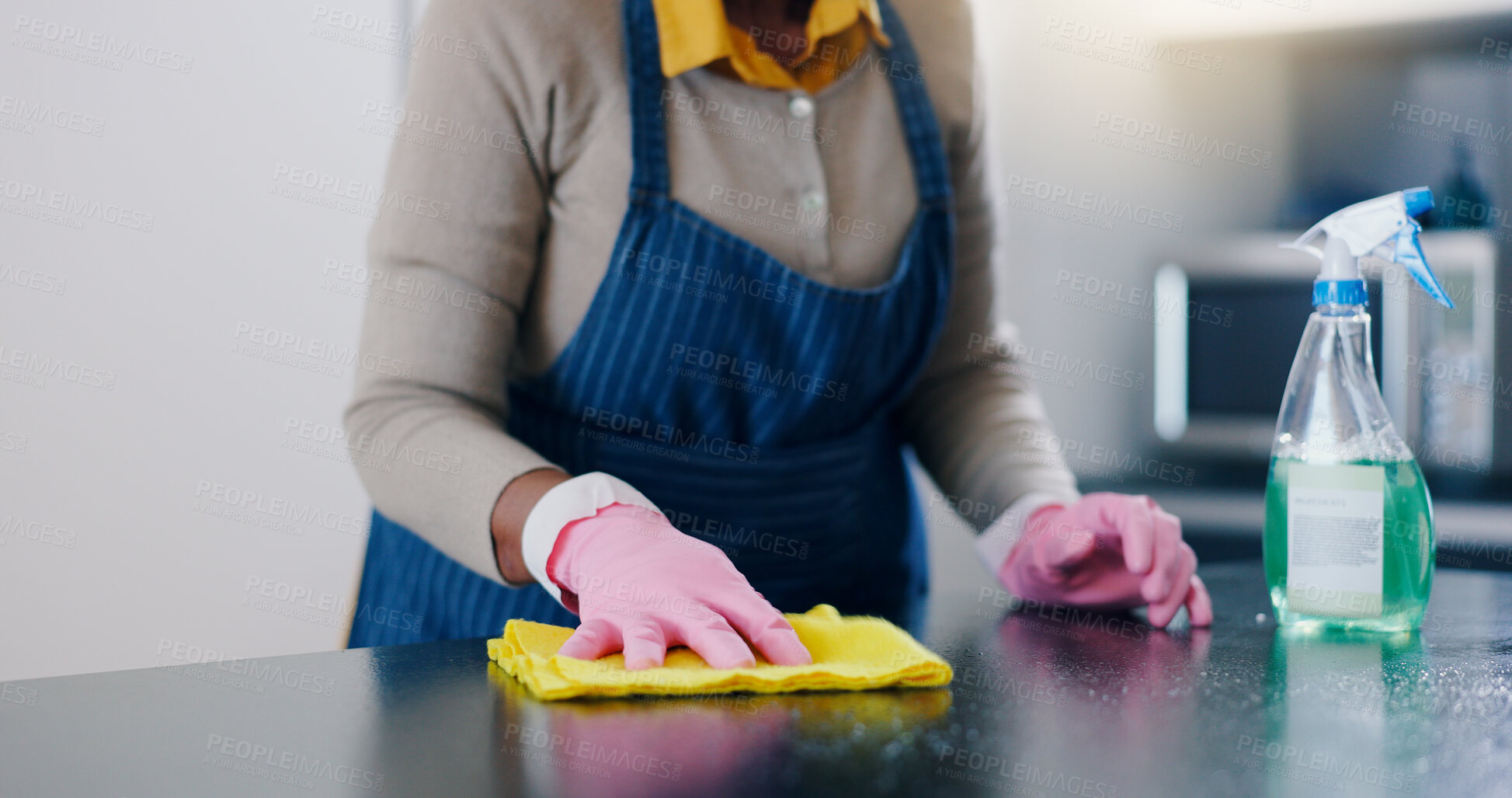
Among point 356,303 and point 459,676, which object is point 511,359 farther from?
point 356,303

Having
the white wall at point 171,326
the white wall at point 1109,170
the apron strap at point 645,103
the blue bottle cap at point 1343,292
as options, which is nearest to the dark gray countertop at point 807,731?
the blue bottle cap at point 1343,292

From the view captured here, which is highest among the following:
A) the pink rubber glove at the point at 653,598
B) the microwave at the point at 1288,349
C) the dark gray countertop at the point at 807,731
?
the microwave at the point at 1288,349

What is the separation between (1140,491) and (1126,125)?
2.82 ft

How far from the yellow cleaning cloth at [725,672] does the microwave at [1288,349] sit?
61.1 inches

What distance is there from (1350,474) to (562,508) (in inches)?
21.5

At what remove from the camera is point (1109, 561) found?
95 centimetres

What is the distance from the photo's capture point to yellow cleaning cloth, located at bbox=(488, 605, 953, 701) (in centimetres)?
61

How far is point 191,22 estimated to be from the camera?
197 cm

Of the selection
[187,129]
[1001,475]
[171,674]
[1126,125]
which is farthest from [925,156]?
[1126,125]

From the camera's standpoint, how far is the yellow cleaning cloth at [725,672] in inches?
24.1

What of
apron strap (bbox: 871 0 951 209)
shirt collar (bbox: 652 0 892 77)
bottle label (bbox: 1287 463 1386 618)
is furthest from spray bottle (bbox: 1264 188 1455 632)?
shirt collar (bbox: 652 0 892 77)

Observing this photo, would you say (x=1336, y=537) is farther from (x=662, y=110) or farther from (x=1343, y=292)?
(x=662, y=110)

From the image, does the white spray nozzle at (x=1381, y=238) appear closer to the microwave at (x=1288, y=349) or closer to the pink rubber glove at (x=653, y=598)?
the pink rubber glove at (x=653, y=598)

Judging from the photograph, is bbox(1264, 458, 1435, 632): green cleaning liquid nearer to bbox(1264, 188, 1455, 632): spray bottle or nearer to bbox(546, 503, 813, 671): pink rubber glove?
bbox(1264, 188, 1455, 632): spray bottle
